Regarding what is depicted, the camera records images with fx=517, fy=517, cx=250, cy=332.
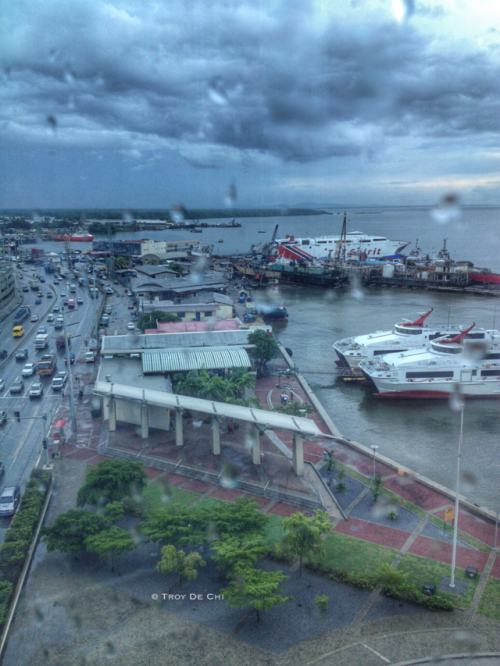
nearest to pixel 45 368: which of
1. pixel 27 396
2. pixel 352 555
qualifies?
pixel 27 396

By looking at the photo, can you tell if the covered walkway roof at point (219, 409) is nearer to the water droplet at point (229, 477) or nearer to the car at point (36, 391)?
the water droplet at point (229, 477)

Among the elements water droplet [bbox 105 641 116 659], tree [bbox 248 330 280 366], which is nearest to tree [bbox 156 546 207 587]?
water droplet [bbox 105 641 116 659]

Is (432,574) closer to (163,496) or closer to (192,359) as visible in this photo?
(163,496)

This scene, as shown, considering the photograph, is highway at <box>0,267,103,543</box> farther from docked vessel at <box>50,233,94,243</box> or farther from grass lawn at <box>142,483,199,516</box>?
docked vessel at <box>50,233,94,243</box>

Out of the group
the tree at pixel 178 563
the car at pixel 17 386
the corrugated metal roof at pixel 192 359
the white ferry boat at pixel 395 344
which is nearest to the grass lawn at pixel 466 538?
the tree at pixel 178 563

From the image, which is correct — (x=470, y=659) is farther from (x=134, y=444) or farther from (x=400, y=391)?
(x=400, y=391)

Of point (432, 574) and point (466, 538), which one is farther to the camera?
point (466, 538)

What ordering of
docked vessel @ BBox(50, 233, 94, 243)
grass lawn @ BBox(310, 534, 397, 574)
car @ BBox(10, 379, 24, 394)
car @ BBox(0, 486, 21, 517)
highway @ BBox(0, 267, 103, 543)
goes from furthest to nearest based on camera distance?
1. docked vessel @ BBox(50, 233, 94, 243)
2. car @ BBox(10, 379, 24, 394)
3. highway @ BBox(0, 267, 103, 543)
4. car @ BBox(0, 486, 21, 517)
5. grass lawn @ BBox(310, 534, 397, 574)
